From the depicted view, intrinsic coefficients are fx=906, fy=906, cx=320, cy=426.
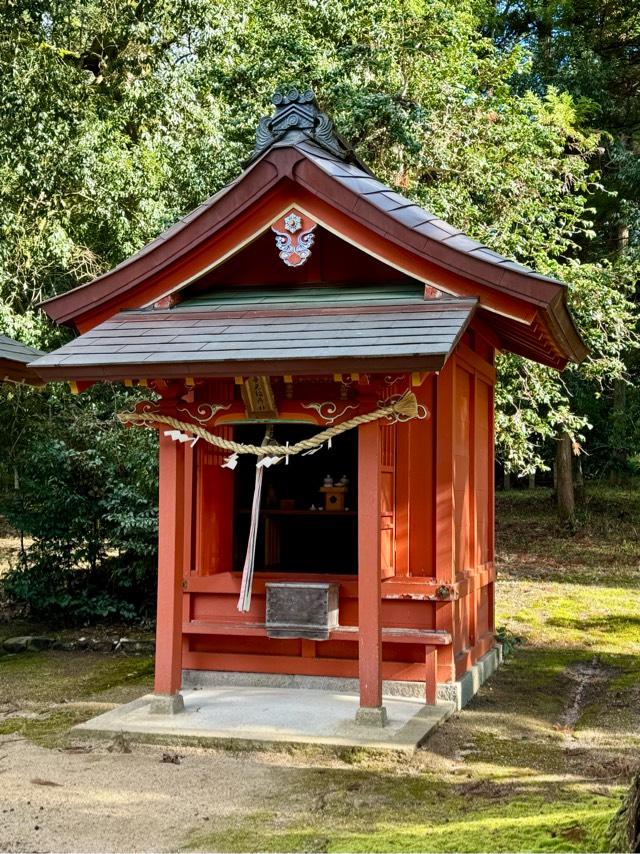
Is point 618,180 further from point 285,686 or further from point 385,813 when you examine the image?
point 385,813

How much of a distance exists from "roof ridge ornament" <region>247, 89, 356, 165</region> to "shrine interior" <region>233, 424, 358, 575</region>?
8.32 feet

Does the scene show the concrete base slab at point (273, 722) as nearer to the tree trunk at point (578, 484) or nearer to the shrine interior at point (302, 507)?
the shrine interior at point (302, 507)

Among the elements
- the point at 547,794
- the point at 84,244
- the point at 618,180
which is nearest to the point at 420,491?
the point at 547,794

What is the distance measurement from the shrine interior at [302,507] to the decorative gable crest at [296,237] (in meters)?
1.94

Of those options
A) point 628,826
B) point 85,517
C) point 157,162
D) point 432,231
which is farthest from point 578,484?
point 628,826

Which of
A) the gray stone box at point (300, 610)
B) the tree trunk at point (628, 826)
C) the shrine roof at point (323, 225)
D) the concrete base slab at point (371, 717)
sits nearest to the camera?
the tree trunk at point (628, 826)

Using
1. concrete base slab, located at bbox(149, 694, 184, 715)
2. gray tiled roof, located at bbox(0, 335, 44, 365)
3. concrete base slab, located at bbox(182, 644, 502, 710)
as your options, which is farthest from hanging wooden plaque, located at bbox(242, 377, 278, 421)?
gray tiled roof, located at bbox(0, 335, 44, 365)

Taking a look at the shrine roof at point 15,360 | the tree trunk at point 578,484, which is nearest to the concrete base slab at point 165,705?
the shrine roof at point 15,360

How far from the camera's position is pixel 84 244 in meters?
12.2

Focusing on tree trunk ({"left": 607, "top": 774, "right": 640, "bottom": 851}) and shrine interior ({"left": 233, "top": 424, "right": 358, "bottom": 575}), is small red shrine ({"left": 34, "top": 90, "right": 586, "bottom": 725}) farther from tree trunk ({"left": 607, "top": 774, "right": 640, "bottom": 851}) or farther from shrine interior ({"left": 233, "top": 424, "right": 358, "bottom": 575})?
tree trunk ({"left": 607, "top": 774, "right": 640, "bottom": 851})

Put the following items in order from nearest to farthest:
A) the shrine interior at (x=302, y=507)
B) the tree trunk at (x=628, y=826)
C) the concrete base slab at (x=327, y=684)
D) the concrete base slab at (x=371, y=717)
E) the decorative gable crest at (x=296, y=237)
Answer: the tree trunk at (x=628, y=826), the concrete base slab at (x=371, y=717), the decorative gable crest at (x=296, y=237), the concrete base slab at (x=327, y=684), the shrine interior at (x=302, y=507)

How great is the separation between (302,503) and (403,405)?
3201 mm

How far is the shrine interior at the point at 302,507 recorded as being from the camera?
8273mm

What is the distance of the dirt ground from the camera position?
4.11 metres
